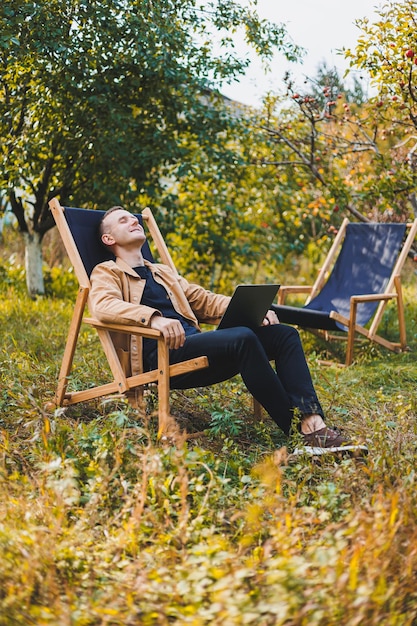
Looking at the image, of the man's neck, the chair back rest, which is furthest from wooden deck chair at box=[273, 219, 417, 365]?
the man's neck

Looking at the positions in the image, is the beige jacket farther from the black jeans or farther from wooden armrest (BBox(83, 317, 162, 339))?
the black jeans

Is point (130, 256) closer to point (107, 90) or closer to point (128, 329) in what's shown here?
point (128, 329)

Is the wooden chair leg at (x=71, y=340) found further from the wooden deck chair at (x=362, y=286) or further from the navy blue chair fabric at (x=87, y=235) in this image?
the wooden deck chair at (x=362, y=286)

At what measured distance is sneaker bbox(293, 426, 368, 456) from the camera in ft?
10.2

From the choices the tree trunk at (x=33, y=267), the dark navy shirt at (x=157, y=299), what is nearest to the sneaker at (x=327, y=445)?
the dark navy shirt at (x=157, y=299)

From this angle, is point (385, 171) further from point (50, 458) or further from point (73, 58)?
point (50, 458)

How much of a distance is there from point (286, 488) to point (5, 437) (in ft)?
3.72

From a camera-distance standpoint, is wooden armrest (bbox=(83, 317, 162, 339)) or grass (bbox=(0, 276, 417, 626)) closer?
grass (bbox=(0, 276, 417, 626))

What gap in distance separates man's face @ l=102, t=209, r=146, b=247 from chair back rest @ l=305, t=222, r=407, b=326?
2.41m

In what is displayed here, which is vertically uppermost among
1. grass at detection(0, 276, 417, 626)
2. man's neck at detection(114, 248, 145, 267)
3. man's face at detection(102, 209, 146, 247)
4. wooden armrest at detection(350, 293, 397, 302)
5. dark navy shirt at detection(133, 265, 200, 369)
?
man's face at detection(102, 209, 146, 247)

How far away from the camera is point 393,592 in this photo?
2006 mm

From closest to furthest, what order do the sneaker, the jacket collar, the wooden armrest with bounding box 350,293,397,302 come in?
the sneaker → the jacket collar → the wooden armrest with bounding box 350,293,397,302

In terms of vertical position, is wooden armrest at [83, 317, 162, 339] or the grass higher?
wooden armrest at [83, 317, 162, 339]

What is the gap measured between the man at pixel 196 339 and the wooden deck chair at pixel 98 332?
55mm
